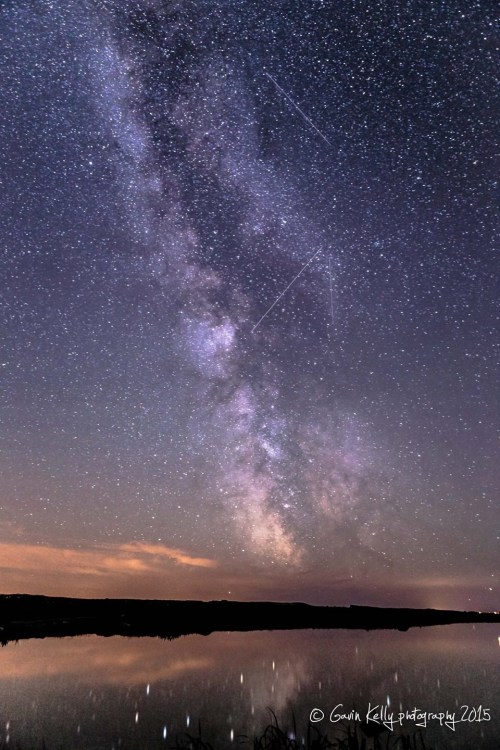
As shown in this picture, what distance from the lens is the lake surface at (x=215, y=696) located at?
14.2m

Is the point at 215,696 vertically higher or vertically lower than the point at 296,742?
lower

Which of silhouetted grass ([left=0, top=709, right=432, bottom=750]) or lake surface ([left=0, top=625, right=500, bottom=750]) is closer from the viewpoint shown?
silhouetted grass ([left=0, top=709, right=432, bottom=750])

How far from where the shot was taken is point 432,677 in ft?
97.7

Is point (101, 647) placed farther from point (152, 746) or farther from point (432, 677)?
point (152, 746)

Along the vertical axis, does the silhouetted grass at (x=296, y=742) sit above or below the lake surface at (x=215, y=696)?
above

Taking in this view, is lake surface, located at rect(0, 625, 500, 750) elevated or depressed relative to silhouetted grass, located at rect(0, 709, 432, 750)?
depressed

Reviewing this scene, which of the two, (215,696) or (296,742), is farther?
(215,696)

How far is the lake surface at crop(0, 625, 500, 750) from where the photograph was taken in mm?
14188

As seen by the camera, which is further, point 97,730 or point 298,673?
point 298,673

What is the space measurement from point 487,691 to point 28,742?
2263cm

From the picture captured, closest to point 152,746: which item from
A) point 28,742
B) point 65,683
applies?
point 28,742

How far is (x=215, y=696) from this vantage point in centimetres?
2052

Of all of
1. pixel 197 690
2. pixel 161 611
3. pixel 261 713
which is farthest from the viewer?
pixel 161 611

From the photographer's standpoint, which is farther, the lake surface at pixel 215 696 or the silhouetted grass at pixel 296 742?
the lake surface at pixel 215 696
